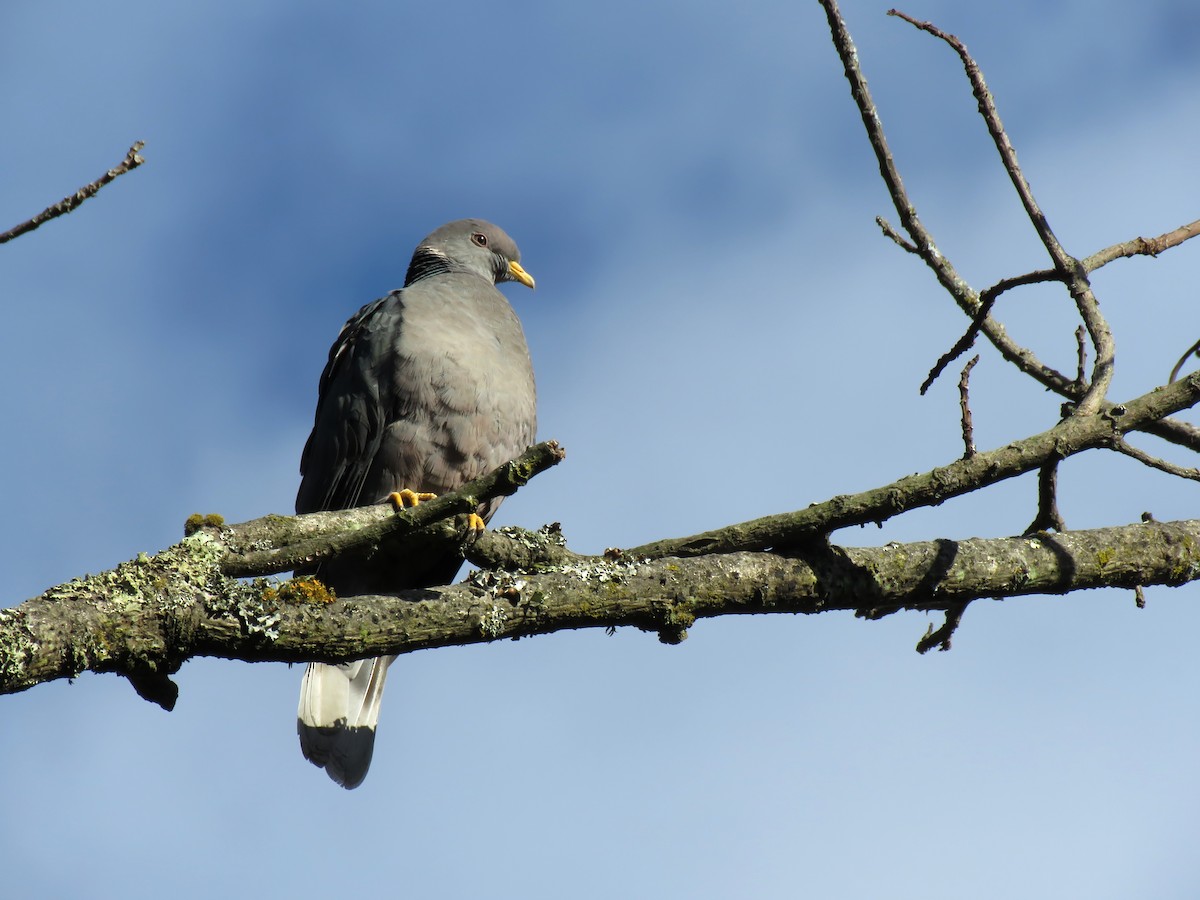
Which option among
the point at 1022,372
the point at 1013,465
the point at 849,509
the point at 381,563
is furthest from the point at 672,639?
the point at 381,563

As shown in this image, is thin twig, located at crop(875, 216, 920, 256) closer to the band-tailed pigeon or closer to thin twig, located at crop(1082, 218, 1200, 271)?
thin twig, located at crop(1082, 218, 1200, 271)

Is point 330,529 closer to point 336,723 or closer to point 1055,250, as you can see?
point 336,723

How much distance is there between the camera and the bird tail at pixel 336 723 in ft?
15.1

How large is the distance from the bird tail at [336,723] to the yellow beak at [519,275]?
10.4ft

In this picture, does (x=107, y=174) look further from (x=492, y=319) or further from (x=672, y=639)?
(x=492, y=319)

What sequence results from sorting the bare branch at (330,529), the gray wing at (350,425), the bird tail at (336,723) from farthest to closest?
the gray wing at (350,425)
the bird tail at (336,723)
the bare branch at (330,529)

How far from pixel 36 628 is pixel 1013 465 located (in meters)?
2.39

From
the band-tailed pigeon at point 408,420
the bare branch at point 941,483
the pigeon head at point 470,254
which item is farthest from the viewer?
the pigeon head at point 470,254

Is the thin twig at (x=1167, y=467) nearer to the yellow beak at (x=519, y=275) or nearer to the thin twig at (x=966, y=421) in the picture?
the thin twig at (x=966, y=421)

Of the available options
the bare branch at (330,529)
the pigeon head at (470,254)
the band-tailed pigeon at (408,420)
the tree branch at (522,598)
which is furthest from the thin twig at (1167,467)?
the pigeon head at (470,254)

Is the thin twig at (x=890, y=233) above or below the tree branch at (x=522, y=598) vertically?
above

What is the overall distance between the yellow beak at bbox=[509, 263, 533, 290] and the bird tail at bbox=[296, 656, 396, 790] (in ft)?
10.4

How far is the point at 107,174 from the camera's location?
2.09 meters

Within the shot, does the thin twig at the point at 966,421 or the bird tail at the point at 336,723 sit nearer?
the thin twig at the point at 966,421
